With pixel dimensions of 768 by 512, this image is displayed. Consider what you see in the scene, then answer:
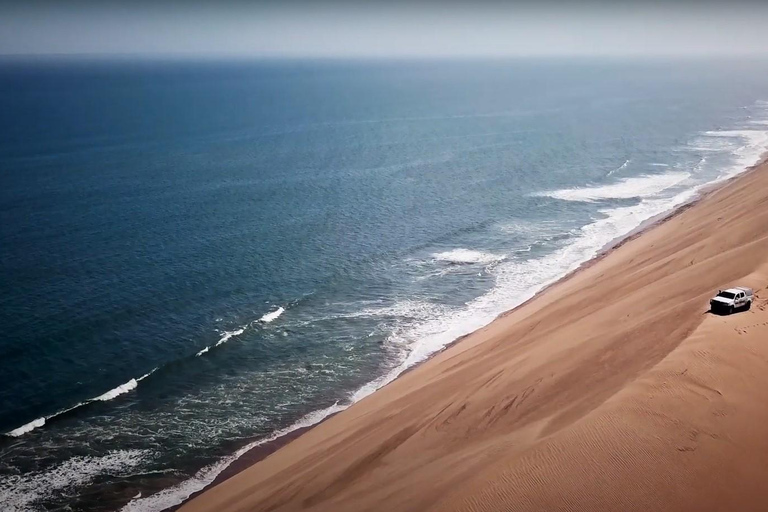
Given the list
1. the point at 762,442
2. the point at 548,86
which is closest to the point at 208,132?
the point at 762,442

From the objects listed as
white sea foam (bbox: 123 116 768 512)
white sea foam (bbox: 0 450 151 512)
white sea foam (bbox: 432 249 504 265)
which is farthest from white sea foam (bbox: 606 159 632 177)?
white sea foam (bbox: 0 450 151 512)

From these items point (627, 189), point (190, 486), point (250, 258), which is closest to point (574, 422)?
point (190, 486)

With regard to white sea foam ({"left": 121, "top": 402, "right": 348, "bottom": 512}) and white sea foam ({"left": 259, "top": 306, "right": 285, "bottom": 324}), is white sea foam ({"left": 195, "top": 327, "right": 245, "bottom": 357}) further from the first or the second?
white sea foam ({"left": 121, "top": 402, "right": 348, "bottom": 512})

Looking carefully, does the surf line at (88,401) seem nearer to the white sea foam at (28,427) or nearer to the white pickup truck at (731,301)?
the white sea foam at (28,427)

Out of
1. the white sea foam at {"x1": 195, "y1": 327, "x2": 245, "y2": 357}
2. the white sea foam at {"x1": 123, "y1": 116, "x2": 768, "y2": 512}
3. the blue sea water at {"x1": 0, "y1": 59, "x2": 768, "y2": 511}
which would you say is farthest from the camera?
the white sea foam at {"x1": 195, "y1": 327, "x2": 245, "y2": 357}

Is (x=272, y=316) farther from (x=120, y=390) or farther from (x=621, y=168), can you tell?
(x=621, y=168)

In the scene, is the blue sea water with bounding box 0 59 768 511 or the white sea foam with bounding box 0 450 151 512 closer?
the white sea foam with bounding box 0 450 151 512

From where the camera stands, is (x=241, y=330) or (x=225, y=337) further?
(x=241, y=330)

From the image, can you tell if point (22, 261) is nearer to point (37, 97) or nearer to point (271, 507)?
point (271, 507)
